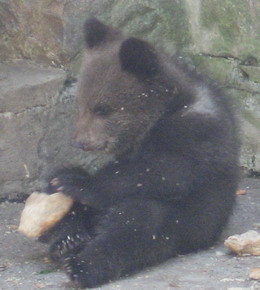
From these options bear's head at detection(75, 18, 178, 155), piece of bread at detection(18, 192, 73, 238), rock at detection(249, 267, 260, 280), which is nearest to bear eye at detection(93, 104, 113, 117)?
bear's head at detection(75, 18, 178, 155)

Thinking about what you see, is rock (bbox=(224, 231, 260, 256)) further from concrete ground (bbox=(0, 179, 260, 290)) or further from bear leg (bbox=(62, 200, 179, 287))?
bear leg (bbox=(62, 200, 179, 287))

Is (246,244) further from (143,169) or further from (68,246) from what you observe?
(68,246)

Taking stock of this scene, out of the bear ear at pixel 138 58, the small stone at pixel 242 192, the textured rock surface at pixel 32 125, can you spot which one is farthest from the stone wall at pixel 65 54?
the bear ear at pixel 138 58

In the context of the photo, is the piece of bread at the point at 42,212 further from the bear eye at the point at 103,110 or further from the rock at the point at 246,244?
the rock at the point at 246,244

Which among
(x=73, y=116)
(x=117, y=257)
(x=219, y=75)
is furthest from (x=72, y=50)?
(x=117, y=257)

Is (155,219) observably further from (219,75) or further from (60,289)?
(219,75)

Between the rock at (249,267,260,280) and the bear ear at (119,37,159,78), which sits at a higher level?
the bear ear at (119,37,159,78)
